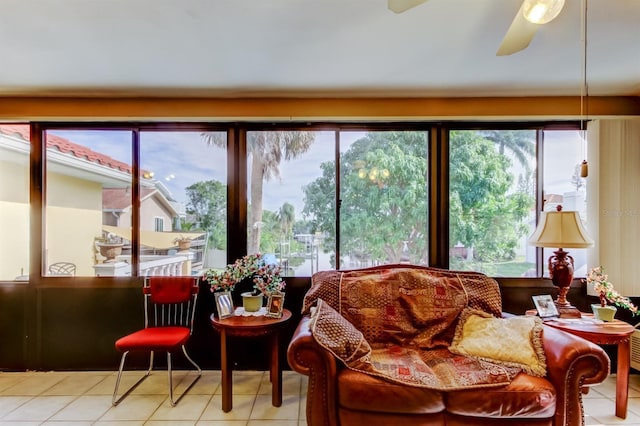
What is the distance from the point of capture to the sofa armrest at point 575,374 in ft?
5.86

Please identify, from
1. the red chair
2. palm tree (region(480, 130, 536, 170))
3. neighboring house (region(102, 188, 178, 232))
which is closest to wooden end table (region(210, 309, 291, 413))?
the red chair

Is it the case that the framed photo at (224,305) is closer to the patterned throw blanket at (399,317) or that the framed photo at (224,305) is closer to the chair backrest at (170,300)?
the chair backrest at (170,300)

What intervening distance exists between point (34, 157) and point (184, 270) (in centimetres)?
167

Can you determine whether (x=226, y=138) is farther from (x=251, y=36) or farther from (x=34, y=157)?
(x=34, y=157)

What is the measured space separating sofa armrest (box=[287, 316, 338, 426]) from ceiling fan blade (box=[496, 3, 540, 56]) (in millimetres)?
1807

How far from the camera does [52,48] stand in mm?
2191

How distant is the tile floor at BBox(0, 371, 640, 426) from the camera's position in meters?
2.28

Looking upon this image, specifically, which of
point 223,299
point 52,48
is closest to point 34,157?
point 52,48

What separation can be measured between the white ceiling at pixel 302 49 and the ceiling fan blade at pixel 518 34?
0.28 metres

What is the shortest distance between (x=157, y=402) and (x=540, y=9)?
3.24 metres

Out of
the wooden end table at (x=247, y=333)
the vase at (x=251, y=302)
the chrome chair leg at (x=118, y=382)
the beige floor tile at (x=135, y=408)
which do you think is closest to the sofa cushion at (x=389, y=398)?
the wooden end table at (x=247, y=333)

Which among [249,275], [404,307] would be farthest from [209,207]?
[404,307]

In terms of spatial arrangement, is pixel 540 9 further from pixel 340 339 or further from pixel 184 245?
pixel 184 245

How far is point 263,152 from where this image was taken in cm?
315
